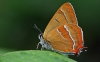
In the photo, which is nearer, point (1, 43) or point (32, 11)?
point (1, 43)

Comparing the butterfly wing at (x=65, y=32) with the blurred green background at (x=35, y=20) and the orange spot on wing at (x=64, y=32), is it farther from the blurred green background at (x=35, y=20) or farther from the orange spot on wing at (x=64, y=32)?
the blurred green background at (x=35, y=20)

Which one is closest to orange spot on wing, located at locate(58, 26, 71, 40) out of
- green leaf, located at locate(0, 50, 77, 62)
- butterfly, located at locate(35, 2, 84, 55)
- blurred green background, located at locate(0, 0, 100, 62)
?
butterfly, located at locate(35, 2, 84, 55)

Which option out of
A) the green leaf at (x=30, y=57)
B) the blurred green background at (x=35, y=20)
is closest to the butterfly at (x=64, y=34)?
the green leaf at (x=30, y=57)

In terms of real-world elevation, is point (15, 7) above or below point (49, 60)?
above

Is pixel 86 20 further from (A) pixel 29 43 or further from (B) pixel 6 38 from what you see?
(B) pixel 6 38

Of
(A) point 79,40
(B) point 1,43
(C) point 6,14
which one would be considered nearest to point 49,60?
(A) point 79,40

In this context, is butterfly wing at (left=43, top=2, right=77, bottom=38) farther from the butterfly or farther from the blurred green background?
the blurred green background
